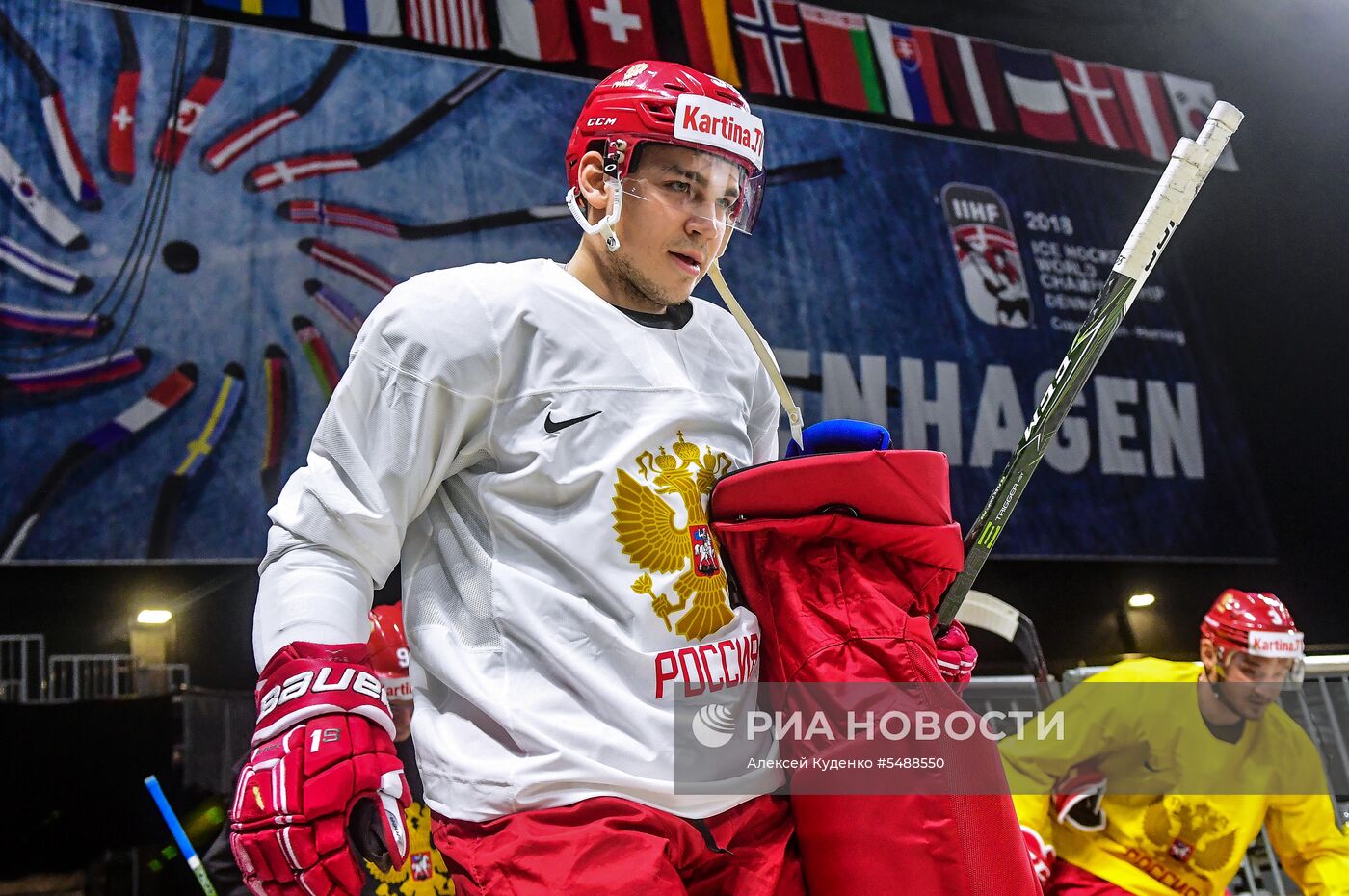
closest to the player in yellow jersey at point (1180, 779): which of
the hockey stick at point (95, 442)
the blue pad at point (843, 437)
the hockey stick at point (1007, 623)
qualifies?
the hockey stick at point (1007, 623)

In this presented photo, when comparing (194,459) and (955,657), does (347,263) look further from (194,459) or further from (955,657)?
(955,657)

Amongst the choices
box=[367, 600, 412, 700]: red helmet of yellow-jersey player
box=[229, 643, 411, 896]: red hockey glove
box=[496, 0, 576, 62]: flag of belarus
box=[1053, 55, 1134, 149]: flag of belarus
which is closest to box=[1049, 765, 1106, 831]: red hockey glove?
box=[367, 600, 412, 700]: red helmet of yellow-jersey player

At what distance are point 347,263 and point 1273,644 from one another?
376 centimetres

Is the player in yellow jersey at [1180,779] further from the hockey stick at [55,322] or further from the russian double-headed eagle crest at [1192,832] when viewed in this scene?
the hockey stick at [55,322]

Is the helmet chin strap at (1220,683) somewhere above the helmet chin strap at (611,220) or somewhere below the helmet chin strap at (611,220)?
below

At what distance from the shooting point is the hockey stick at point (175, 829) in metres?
3.64

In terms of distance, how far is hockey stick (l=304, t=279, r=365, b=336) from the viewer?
4.63 m

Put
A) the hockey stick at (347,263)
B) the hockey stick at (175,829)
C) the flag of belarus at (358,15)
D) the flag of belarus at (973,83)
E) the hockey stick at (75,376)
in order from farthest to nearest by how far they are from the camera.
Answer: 1. the flag of belarus at (973,83)
2. the flag of belarus at (358,15)
3. the hockey stick at (347,263)
4. the hockey stick at (75,376)
5. the hockey stick at (175,829)

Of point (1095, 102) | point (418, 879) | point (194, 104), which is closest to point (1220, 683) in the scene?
point (418, 879)

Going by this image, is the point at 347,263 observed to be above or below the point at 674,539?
above

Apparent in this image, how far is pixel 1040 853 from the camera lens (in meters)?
3.27

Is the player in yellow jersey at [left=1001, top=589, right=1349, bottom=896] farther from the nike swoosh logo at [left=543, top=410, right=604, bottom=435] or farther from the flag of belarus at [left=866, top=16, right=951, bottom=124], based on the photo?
the flag of belarus at [left=866, top=16, right=951, bottom=124]

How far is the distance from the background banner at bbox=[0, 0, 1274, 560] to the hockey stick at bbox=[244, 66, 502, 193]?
1 cm

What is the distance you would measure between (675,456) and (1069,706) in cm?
266
